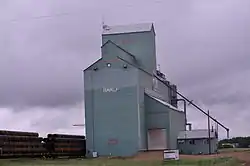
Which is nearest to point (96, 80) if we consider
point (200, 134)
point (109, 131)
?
point (109, 131)

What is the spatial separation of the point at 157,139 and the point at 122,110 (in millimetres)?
9374

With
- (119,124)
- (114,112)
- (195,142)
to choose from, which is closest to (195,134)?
(195,142)

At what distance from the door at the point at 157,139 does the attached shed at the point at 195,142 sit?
532 centimetres

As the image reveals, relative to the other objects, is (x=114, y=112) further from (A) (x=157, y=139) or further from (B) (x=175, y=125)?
(B) (x=175, y=125)

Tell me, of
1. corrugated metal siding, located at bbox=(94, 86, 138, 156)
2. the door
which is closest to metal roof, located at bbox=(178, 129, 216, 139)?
the door

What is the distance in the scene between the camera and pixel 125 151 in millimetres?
72062

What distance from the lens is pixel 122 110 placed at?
72.3 meters

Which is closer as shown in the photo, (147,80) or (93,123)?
(93,123)

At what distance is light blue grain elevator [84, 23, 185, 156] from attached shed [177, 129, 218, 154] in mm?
1950

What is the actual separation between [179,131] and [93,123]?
17.5 meters

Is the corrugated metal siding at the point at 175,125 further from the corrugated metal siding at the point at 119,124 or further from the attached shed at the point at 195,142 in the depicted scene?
the corrugated metal siding at the point at 119,124

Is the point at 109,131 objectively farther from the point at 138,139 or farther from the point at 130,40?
the point at 130,40

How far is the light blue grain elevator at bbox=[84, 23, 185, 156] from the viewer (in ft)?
237

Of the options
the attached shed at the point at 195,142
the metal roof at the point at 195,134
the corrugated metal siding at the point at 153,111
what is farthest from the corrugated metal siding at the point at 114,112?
the metal roof at the point at 195,134
